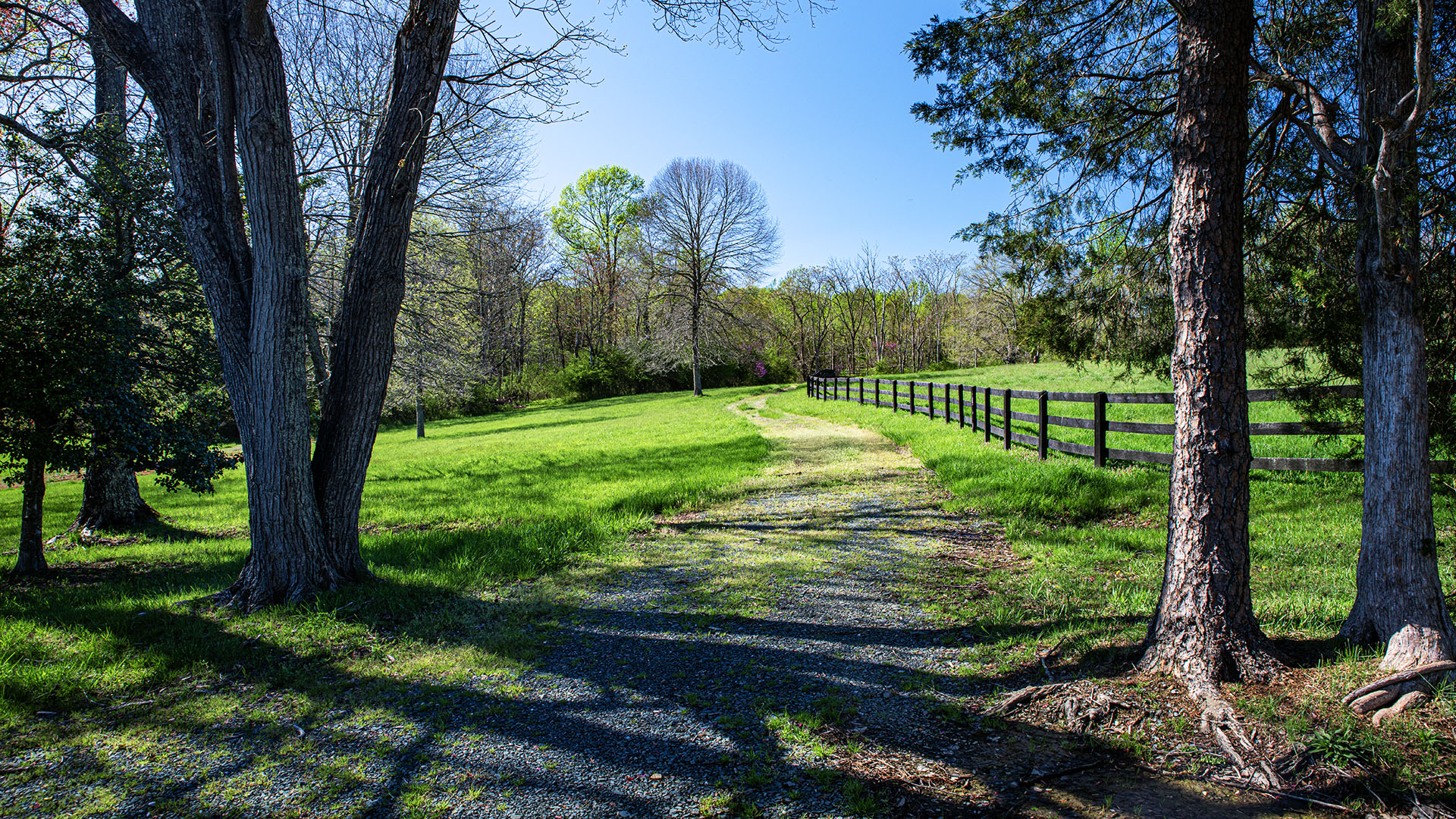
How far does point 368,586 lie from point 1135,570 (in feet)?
20.1

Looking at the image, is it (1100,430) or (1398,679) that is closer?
(1398,679)

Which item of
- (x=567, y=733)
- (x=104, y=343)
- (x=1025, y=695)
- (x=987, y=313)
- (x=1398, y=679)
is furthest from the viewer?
(x=987, y=313)

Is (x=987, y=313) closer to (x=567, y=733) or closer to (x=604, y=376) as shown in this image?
(x=604, y=376)

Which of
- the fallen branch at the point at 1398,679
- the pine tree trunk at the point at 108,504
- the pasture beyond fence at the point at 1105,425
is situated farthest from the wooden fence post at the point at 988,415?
A: the pine tree trunk at the point at 108,504

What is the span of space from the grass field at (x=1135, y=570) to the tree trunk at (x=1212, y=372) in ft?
0.96

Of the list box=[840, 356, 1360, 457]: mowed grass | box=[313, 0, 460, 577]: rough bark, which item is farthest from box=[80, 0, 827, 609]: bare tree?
box=[840, 356, 1360, 457]: mowed grass

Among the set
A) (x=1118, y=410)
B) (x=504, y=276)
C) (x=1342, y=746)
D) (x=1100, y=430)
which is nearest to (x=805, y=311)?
(x=504, y=276)

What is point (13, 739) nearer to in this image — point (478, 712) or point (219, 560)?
point (478, 712)

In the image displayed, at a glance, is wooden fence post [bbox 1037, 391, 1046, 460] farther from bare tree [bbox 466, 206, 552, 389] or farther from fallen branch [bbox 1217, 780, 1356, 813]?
bare tree [bbox 466, 206, 552, 389]

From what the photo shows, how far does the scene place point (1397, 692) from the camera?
118 inches

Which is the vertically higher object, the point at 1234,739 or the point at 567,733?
the point at 1234,739

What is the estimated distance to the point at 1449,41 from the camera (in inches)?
172

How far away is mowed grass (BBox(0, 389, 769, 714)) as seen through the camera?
400 centimetres

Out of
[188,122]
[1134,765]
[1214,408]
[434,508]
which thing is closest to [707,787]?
[1134,765]
